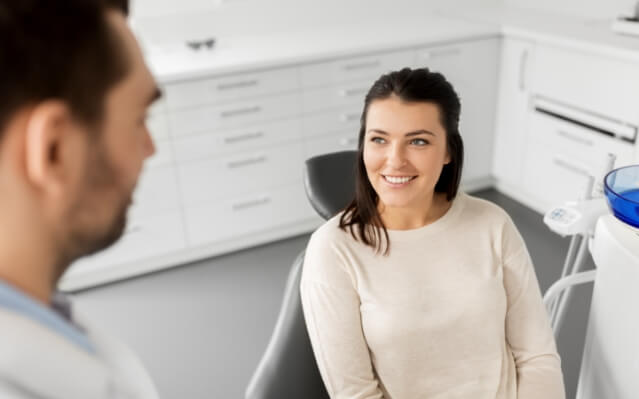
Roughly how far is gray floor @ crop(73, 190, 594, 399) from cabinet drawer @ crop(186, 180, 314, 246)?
0.40 feet

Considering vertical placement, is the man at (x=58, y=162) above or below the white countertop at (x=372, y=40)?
above

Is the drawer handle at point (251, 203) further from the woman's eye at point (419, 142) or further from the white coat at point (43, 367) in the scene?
the white coat at point (43, 367)

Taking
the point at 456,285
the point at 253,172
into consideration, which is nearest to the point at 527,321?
the point at 456,285

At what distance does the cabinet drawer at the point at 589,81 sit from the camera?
2398 millimetres

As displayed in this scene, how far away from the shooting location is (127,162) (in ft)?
1.83

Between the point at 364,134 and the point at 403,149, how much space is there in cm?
10

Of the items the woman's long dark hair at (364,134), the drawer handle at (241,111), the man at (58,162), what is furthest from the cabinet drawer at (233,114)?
the man at (58,162)

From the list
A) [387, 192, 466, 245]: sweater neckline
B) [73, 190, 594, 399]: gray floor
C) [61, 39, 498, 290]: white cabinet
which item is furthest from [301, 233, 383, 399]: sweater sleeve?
[61, 39, 498, 290]: white cabinet

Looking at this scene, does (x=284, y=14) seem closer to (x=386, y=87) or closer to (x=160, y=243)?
(x=160, y=243)

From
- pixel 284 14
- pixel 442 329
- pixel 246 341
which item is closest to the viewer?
pixel 442 329

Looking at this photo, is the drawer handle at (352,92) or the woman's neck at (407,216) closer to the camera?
the woman's neck at (407,216)

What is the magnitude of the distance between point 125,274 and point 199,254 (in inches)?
13.9

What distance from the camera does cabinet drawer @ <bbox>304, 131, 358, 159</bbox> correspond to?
9.20 feet

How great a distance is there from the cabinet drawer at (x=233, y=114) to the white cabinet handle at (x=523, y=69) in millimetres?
1145
